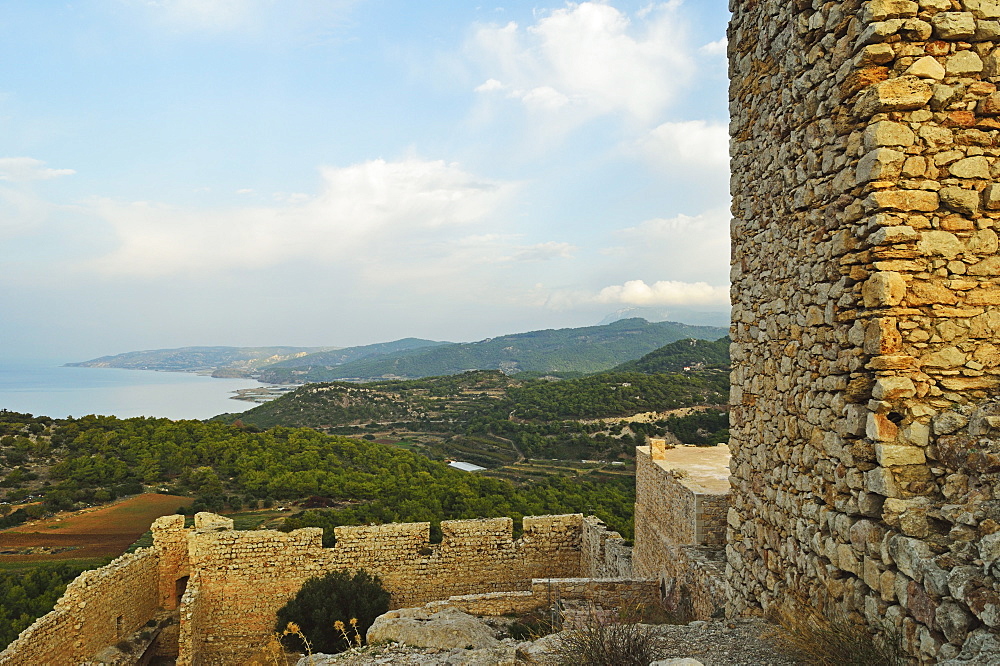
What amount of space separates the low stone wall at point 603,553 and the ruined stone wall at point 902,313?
578 centimetres

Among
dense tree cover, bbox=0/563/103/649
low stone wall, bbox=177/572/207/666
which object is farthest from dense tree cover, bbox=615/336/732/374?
dense tree cover, bbox=0/563/103/649

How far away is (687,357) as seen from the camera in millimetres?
45312

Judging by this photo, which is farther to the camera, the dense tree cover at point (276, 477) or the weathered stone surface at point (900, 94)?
the dense tree cover at point (276, 477)

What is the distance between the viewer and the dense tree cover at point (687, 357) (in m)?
41.6

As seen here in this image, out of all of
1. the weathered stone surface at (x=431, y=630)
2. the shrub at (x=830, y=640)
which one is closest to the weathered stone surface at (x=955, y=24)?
the shrub at (x=830, y=640)

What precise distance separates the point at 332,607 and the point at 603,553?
170 inches

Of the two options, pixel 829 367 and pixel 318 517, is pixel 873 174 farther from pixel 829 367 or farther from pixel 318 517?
pixel 318 517

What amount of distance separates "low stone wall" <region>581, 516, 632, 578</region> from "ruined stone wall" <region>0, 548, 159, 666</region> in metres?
7.37

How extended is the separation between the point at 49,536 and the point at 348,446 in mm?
8505

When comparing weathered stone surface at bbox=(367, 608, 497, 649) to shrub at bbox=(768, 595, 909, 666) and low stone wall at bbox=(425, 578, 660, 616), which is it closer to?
low stone wall at bbox=(425, 578, 660, 616)

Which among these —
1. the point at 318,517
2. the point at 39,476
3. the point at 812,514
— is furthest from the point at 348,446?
the point at 812,514

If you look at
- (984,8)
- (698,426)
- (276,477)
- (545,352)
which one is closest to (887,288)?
(984,8)

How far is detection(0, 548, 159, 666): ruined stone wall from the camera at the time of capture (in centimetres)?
705

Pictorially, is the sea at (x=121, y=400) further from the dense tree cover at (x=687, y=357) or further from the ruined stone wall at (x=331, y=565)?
the dense tree cover at (x=687, y=357)
